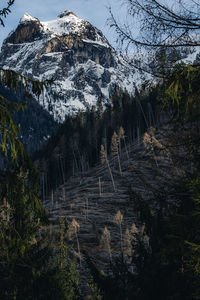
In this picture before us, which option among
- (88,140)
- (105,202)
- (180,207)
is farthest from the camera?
(88,140)

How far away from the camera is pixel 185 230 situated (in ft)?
15.1

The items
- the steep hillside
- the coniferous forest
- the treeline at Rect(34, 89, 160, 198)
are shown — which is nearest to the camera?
the coniferous forest

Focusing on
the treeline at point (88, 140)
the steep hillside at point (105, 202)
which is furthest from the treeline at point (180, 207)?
the treeline at point (88, 140)

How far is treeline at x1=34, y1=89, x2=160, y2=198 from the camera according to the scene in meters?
74.2

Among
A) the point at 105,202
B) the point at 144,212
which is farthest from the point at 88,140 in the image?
the point at 144,212

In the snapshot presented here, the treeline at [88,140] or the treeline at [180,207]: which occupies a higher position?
the treeline at [88,140]

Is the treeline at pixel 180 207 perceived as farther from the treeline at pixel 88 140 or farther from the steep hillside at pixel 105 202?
the treeline at pixel 88 140

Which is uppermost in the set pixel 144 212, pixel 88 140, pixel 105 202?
pixel 88 140

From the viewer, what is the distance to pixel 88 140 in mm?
76812

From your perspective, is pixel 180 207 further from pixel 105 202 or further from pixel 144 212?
pixel 105 202

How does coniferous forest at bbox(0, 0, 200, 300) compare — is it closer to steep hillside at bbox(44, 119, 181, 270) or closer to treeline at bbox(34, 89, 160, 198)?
steep hillside at bbox(44, 119, 181, 270)

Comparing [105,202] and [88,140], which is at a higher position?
[88,140]

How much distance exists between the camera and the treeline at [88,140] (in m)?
74.2

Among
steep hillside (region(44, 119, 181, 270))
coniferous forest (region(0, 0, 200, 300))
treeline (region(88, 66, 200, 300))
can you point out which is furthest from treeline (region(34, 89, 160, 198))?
treeline (region(88, 66, 200, 300))
